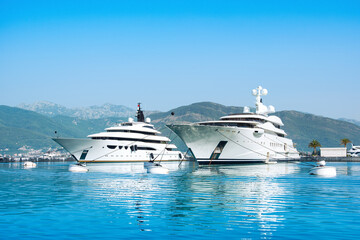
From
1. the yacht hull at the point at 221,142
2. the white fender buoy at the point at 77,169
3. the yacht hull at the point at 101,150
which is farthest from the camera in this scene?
the yacht hull at the point at 101,150

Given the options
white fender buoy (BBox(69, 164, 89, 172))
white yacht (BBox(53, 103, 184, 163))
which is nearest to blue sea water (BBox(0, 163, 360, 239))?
white fender buoy (BBox(69, 164, 89, 172))

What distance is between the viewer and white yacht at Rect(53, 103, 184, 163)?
267ft

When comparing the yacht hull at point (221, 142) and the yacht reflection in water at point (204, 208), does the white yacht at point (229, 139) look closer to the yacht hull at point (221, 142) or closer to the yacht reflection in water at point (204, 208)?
the yacht hull at point (221, 142)

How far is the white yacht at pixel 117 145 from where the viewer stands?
267 ft

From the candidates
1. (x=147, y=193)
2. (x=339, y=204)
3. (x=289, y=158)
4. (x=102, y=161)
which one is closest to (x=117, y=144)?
(x=102, y=161)

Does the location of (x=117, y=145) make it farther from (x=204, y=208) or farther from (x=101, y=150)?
(x=204, y=208)

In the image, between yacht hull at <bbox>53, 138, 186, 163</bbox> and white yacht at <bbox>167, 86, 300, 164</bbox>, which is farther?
yacht hull at <bbox>53, 138, 186, 163</bbox>

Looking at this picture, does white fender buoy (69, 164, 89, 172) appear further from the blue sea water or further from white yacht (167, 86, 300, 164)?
the blue sea water

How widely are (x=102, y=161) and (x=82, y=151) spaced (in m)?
5.21

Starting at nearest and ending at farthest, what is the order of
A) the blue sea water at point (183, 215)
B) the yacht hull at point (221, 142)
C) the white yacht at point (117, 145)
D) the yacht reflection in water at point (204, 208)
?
1. the blue sea water at point (183, 215)
2. the yacht reflection in water at point (204, 208)
3. the yacht hull at point (221, 142)
4. the white yacht at point (117, 145)

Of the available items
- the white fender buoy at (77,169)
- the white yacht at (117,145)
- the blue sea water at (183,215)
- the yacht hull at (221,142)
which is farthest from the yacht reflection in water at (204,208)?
the white yacht at (117,145)

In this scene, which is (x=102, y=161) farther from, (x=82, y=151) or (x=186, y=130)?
(x=186, y=130)

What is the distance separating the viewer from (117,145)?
85938 mm

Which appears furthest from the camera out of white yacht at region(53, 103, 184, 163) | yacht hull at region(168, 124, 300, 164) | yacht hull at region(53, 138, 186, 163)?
white yacht at region(53, 103, 184, 163)
